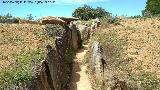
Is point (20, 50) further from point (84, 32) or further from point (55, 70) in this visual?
point (84, 32)

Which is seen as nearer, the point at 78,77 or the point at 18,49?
the point at 18,49

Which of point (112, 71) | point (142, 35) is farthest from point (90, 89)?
point (142, 35)

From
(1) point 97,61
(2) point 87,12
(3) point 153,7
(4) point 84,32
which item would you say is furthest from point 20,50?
(3) point 153,7

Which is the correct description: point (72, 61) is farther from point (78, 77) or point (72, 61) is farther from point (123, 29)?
point (123, 29)

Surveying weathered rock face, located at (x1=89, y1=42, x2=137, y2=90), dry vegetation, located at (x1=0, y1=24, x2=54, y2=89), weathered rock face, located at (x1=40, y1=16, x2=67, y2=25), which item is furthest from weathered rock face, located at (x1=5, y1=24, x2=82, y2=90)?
weathered rock face, located at (x1=89, y1=42, x2=137, y2=90)

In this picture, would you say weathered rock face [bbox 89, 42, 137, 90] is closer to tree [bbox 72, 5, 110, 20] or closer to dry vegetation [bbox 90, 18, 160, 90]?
dry vegetation [bbox 90, 18, 160, 90]

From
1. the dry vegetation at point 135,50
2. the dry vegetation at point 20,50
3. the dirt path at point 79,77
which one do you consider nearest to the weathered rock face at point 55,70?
the dry vegetation at point 20,50
